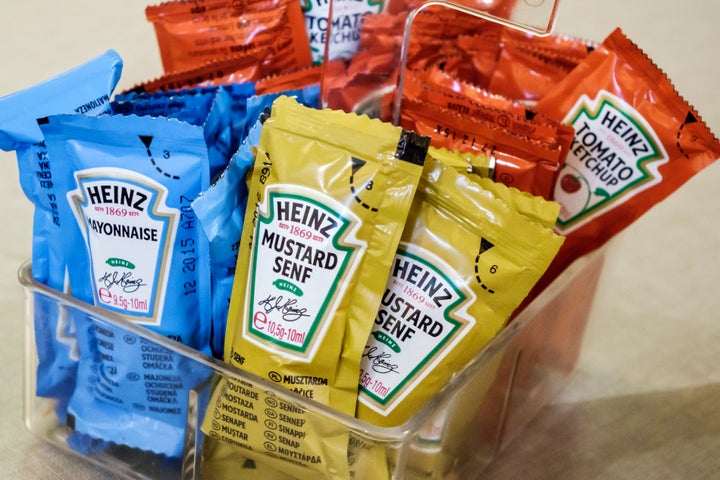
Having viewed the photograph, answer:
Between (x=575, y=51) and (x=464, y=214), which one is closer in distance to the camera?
(x=464, y=214)

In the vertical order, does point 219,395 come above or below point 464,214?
below

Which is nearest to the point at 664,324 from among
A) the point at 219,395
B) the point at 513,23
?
the point at 513,23

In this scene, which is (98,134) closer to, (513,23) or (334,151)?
(334,151)

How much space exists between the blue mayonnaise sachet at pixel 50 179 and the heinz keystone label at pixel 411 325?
229mm

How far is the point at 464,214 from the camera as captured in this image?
1.88ft

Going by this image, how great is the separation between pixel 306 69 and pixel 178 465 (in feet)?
1.13

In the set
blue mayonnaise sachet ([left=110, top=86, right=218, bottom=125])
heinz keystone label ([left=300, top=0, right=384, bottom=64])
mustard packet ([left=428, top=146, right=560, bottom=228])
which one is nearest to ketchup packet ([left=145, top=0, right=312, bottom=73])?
heinz keystone label ([left=300, top=0, right=384, bottom=64])

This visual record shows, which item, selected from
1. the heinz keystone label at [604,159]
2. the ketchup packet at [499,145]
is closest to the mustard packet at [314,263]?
the ketchup packet at [499,145]

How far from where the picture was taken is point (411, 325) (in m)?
0.58

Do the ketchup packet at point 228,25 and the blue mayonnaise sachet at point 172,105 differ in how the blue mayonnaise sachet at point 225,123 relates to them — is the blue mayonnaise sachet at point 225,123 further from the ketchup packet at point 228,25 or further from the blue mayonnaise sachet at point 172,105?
the ketchup packet at point 228,25
